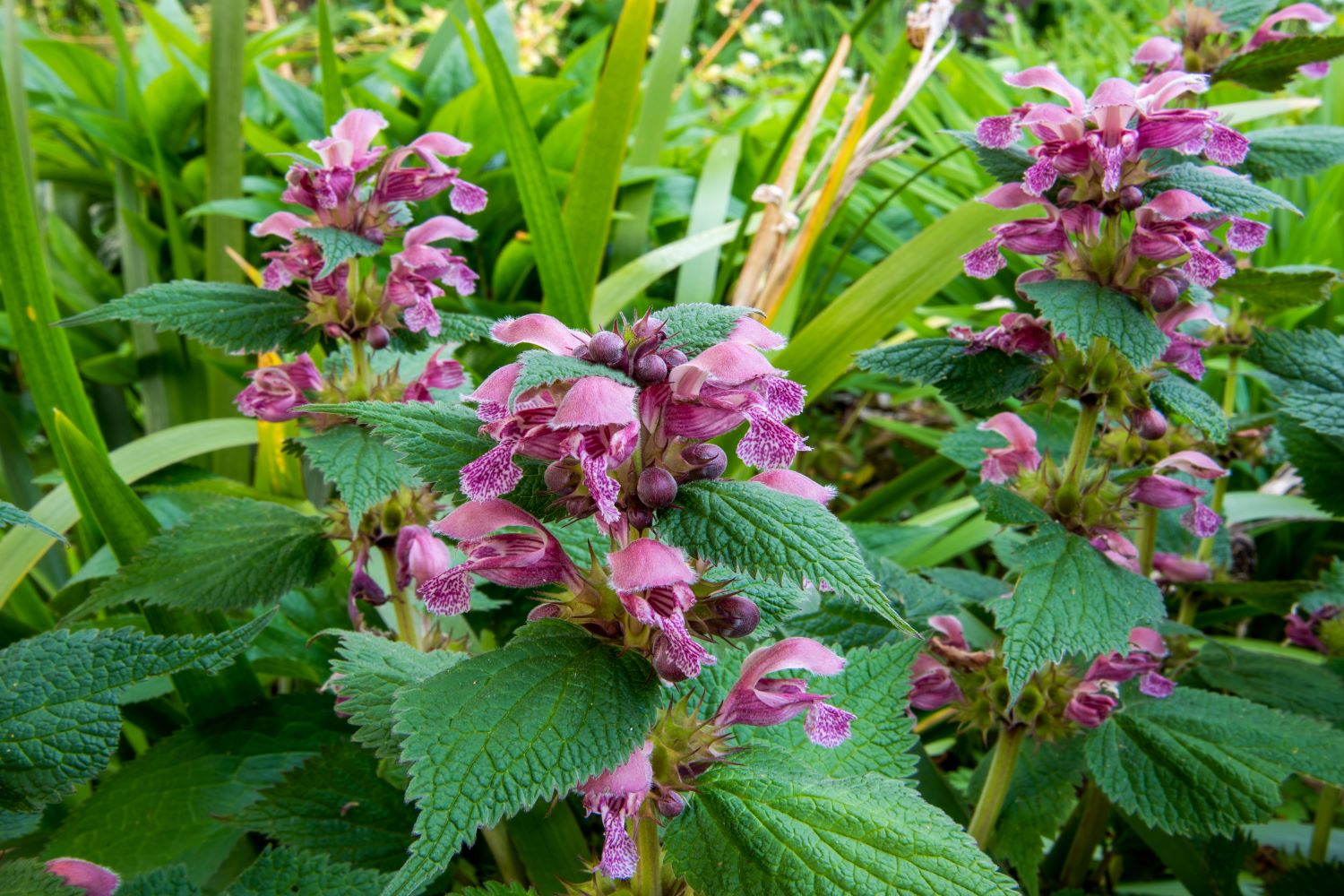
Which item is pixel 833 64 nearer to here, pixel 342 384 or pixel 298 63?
pixel 342 384

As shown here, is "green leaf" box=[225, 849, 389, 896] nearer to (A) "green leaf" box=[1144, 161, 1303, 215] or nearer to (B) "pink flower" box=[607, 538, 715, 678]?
(B) "pink flower" box=[607, 538, 715, 678]

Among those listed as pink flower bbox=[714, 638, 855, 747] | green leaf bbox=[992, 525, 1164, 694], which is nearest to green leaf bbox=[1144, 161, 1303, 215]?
green leaf bbox=[992, 525, 1164, 694]

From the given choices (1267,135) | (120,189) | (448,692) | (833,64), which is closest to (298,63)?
(120,189)

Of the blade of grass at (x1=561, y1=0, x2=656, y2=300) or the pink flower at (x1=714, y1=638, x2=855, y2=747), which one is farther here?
the blade of grass at (x1=561, y1=0, x2=656, y2=300)

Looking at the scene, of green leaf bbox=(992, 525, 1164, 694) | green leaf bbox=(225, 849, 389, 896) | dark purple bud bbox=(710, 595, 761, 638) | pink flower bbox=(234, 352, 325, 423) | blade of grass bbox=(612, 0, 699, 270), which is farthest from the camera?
blade of grass bbox=(612, 0, 699, 270)

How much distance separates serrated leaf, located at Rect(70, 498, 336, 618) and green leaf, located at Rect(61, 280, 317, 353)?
0.57ft

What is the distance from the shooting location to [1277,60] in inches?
45.0

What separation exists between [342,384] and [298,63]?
4.46 metres

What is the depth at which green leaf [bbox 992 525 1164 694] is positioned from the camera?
2.83 feet

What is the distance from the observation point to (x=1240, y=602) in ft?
5.40

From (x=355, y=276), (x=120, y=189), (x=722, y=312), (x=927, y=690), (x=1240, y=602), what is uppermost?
(x=722, y=312)

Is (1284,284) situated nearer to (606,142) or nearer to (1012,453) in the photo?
(1012,453)

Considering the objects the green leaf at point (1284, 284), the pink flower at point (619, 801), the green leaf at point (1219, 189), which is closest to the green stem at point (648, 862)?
the pink flower at point (619, 801)

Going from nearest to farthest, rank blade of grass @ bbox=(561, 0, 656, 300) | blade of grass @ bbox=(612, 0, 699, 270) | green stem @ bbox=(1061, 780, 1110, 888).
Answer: green stem @ bbox=(1061, 780, 1110, 888)
blade of grass @ bbox=(561, 0, 656, 300)
blade of grass @ bbox=(612, 0, 699, 270)
